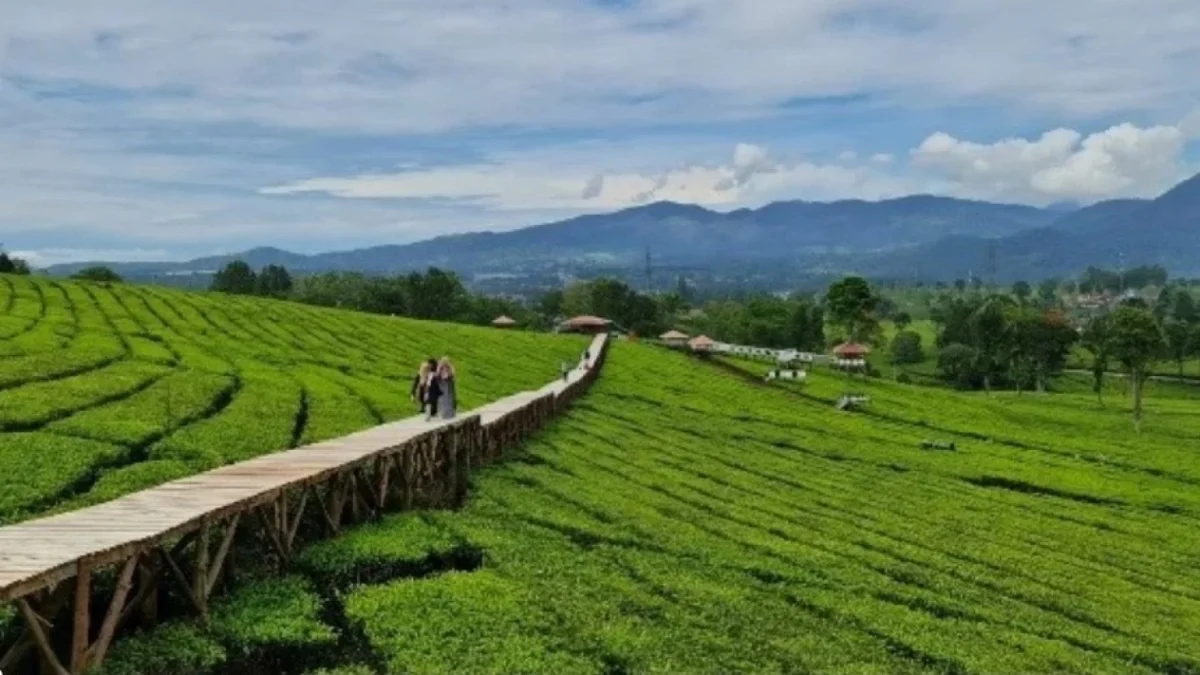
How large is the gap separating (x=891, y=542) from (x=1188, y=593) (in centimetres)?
853

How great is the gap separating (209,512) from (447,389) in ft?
59.2

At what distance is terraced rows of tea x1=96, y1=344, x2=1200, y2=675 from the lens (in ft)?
66.4

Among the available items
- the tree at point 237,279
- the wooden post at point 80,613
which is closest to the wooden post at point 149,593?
the wooden post at point 80,613

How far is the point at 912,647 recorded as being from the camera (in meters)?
23.3

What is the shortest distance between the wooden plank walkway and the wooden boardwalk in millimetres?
20

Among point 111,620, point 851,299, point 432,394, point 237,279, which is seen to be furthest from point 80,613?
point 237,279

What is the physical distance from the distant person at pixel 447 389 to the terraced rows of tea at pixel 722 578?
7.56 feet

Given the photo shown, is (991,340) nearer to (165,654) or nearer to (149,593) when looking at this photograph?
(149,593)

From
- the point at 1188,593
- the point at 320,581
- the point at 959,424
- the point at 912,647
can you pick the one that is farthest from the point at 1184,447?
the point at 320,581

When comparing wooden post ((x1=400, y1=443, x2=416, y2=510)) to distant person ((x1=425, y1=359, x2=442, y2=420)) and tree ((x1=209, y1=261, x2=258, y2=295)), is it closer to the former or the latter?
distant person ((x1=425, y1=359, x2=442, y2=420))

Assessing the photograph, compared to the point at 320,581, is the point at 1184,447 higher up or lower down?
lower down

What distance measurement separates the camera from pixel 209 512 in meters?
20.2

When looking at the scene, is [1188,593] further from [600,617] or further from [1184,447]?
[1184,447]

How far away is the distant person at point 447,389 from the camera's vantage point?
37.6 meters
